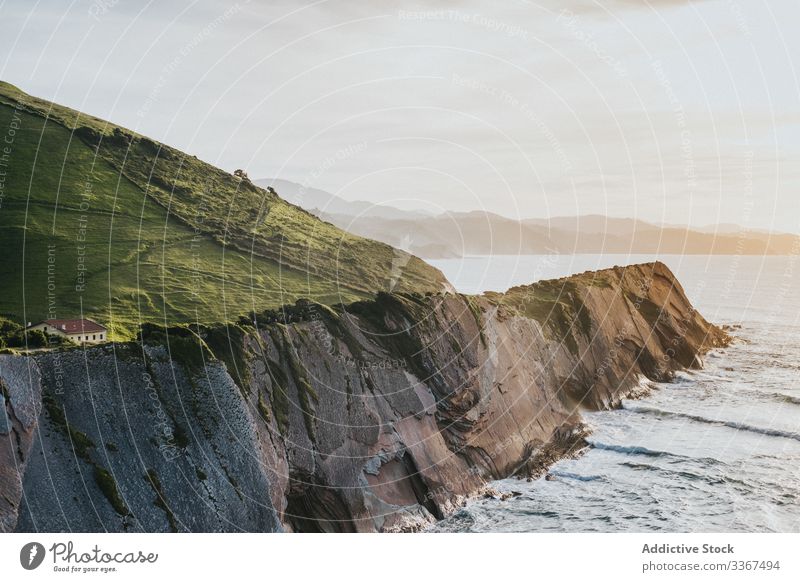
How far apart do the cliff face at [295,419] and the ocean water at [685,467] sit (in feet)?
8.37

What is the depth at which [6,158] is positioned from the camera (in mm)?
57750

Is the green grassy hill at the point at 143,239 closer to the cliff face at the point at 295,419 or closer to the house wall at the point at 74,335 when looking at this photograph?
the house wall at the point at 74,335

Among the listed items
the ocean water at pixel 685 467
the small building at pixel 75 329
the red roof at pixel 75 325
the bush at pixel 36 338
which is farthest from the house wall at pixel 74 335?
the ocean water at pixel 685 467

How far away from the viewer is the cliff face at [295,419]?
30.8 m

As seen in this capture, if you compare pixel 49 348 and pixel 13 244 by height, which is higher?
pixel 13 244

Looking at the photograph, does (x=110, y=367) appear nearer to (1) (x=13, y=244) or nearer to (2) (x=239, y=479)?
(2) (x=239, y=479)

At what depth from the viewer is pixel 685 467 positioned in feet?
151

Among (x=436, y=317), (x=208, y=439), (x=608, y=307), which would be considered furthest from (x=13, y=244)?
(x=608, y=307)
